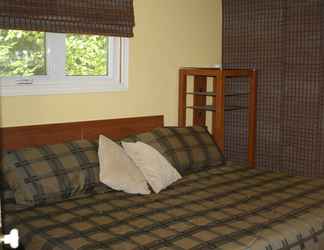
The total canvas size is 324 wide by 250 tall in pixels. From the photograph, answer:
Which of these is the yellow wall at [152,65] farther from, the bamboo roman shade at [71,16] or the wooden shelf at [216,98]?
the bamboo roman shade at [71,16]

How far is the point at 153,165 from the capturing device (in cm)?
297

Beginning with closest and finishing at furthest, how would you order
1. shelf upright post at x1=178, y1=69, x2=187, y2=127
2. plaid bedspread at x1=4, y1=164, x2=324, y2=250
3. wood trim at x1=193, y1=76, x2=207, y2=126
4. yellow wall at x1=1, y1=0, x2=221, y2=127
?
1. plaid bedspread at x1=4, y1=164, x2=324, y2=250
2. yellow wall at x1=1, y1=0, x2=221, y2=127
3. shelf upright post at x1=178, y1=69, x2=187, y2=127
4. wood trim at x1=193, y1=76, x2=207, y2=126

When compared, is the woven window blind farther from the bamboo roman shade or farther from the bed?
the bamboo roman shade

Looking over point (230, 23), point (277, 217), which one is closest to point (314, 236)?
point (277, 217)

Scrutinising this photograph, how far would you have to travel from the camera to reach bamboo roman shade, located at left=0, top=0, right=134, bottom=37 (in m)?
2.78

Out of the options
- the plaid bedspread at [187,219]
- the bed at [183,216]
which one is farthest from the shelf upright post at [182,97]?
the plaid bedspread at [187,219]

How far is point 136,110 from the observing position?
11.9 ft

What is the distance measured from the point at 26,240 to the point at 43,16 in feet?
4.66

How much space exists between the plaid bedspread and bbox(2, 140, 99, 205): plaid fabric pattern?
0.22ft

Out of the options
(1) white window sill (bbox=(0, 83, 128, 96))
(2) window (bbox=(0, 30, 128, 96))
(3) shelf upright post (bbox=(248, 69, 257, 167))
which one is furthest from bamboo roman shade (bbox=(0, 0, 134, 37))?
(3) shelf upright post (bbox=(248, 69, 257, 167))

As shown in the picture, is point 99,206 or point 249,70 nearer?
point 99,206

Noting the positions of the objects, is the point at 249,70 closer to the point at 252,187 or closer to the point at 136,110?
the point at 136,110

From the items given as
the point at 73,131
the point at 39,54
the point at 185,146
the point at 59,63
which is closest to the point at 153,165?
the point at 185,146

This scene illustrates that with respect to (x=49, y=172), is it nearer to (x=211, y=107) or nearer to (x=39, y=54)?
(x=39, y=54)
